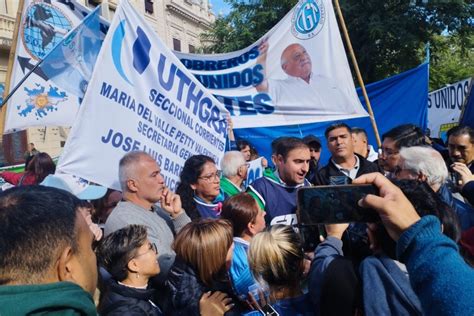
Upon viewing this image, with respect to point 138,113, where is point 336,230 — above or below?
below

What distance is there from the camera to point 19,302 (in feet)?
2.99

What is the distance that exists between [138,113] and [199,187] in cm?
74

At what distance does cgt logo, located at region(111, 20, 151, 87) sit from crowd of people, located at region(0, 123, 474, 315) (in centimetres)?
81

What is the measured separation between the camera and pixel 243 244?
250 centimetres

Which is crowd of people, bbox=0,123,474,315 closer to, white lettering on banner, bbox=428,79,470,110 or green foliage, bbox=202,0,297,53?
white lettering on banner, bbox=428,79,470,110

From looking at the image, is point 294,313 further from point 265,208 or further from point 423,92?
point 423,92

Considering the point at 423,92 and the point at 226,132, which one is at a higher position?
the point at 423,92

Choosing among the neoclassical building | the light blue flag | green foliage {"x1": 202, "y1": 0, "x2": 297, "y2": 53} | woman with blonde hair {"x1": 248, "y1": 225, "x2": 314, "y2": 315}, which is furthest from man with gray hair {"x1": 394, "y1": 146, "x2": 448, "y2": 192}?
green foliage {"x1": 202, "y1": 0, "x2": 297, "y2": 53}

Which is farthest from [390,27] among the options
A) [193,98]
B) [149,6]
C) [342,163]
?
[149,6]

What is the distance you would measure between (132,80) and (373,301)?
99.4 inches

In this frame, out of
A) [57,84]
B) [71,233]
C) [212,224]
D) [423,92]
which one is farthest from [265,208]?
[423,92]

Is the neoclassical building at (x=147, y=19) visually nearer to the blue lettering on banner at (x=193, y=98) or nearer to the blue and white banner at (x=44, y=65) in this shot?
the blue and white banner at (x=44, y=65)

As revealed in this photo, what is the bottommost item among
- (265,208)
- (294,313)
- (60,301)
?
(294,313)

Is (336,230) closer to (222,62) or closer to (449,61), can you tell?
(222,62)
